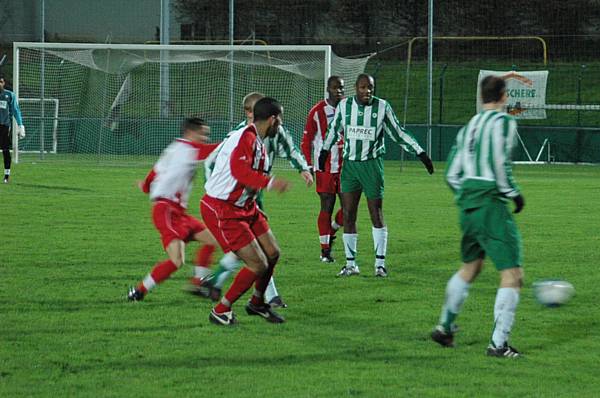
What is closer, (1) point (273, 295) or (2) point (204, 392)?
(2) point (204, 392)

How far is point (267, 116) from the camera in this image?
9.12m

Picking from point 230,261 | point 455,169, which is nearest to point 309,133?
point 230,261

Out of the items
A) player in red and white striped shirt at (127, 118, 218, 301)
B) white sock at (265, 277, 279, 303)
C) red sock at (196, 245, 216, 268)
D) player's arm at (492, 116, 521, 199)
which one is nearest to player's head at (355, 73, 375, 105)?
player in red and white striped shirt at (127, 118, 218, 301)

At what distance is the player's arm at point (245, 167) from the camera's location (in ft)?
29.1

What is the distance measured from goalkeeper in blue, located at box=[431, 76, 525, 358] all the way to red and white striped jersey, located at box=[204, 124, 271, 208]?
164 cm

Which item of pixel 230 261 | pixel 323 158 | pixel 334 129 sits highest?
pixel 334 129

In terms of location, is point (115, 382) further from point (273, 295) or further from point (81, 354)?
point (273, 295)

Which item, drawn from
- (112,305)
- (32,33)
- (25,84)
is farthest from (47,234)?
(32,33)

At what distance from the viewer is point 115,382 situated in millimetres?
7086

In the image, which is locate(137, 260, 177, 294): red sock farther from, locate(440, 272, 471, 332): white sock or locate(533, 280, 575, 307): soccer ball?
locate(533, 280, 575, 307): soccer ball

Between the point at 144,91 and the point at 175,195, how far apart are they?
24465mm

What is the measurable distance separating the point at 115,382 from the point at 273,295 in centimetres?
307

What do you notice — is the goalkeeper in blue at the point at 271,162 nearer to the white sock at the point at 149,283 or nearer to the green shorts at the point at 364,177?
the white sock at the point at 149,283

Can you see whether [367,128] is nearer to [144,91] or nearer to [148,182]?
[148,182]
